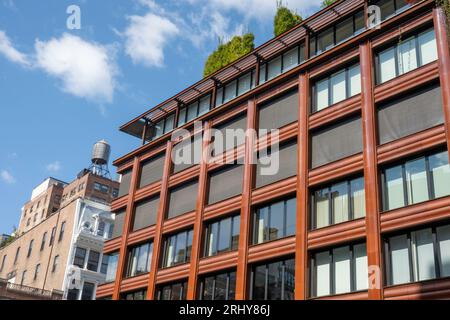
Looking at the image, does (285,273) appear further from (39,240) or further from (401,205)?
(39,240)

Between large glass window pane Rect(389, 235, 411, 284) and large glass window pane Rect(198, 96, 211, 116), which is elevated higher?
large glass window pane Rect(198, 96, 211, 116)

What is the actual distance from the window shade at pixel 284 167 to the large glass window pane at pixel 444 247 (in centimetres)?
946

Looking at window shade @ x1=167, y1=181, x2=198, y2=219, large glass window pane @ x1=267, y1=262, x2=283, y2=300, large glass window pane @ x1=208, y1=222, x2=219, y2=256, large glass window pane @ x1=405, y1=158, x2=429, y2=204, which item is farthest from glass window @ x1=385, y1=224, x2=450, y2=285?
window shade @ x1=167, y1=181, x2=198, y2=219

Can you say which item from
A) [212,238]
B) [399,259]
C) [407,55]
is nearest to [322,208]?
[399,259]

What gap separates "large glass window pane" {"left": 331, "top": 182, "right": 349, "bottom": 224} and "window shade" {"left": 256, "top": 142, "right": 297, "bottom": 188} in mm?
3049

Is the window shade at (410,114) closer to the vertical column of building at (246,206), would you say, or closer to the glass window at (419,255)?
the glass window at (419,255)

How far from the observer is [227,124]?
3778 cm

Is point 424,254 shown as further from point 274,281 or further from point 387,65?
point 387,65

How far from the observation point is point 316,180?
29.5 meters

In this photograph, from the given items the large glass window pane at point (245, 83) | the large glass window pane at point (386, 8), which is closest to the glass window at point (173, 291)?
the large glass window pane at point (245, 83)

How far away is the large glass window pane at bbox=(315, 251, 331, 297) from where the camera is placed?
2675 centimetres

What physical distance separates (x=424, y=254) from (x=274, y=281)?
854 cm

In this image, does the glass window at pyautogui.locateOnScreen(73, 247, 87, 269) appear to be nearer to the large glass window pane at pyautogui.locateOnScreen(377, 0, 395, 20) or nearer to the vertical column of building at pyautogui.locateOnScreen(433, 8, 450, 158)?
the large glass window pane at pyautogui.locateOnScreen(377, 0, 395, 20)

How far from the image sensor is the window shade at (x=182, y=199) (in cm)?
3759
